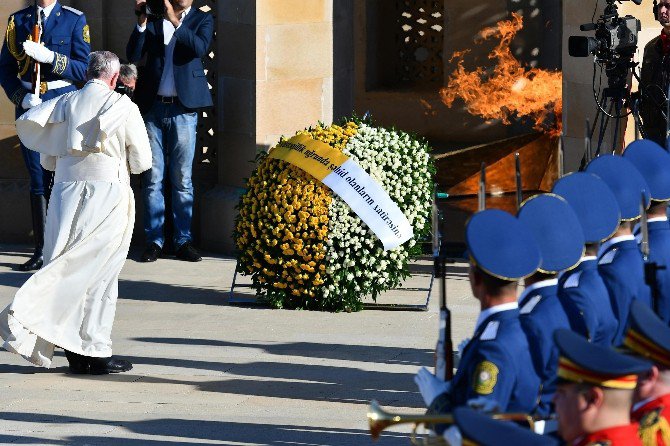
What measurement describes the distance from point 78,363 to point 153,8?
462cm

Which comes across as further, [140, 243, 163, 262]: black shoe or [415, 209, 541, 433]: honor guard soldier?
[140, 243, 163, 262]: black shoe

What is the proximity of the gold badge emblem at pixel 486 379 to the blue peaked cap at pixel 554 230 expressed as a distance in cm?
65

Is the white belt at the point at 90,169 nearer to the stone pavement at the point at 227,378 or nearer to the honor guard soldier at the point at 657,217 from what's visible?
the stone pavement at the point at 227,378

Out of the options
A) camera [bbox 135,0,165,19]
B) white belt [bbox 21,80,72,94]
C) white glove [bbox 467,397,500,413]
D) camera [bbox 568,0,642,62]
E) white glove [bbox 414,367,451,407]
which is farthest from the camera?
camera [bbox 135,0,165,19]

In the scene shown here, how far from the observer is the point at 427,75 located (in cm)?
2108

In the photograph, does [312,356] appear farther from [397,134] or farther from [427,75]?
[427,75]

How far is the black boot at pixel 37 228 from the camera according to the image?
42.9ft

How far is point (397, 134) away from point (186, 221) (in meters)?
2.87

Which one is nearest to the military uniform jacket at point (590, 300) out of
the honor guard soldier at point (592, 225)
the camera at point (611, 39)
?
the honor guard soldier at point (592, 225)

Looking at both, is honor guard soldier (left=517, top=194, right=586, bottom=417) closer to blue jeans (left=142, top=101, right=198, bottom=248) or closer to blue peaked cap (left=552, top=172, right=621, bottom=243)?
blue peaked cap (left=552, top=172, right=621, bottom=243)

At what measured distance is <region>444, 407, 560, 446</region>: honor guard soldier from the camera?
12.3ft

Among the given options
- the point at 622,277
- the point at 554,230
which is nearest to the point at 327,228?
the point at 622,277

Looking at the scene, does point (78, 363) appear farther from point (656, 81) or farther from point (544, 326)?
point (656, 81)

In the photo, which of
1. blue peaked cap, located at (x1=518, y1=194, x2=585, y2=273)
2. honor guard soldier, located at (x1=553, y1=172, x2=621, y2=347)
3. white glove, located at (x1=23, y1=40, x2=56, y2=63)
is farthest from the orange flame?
blue peaked cap, located at (x1=518, y1=194, x2=585, y2=273)
